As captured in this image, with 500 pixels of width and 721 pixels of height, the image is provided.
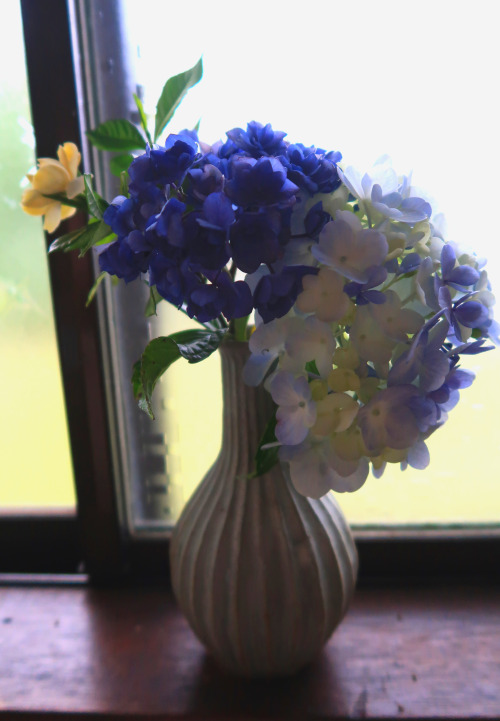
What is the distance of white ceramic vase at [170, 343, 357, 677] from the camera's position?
609mm

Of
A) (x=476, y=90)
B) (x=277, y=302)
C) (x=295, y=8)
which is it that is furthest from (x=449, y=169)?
(x=277, y=302)

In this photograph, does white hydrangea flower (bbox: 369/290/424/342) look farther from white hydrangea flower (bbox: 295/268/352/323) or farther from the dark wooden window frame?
the dark wooden window frame

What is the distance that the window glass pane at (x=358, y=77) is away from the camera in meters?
0.78

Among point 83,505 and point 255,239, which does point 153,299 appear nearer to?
point 255,239

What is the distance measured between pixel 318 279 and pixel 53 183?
0.97 feet

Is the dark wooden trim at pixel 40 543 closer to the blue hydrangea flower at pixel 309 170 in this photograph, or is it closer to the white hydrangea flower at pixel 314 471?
the white hydrangea flower at pixel 314 471

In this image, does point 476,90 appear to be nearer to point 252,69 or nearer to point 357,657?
point 252,69

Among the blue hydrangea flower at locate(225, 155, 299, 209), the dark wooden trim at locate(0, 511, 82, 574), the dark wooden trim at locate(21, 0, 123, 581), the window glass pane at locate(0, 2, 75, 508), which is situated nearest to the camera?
the blue hydrangea flower at locate(225, 155, 299, 209)

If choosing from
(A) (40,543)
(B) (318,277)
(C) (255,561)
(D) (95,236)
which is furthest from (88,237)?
(A) (40,543)

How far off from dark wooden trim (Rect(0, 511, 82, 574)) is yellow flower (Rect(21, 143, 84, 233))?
1.89 feet

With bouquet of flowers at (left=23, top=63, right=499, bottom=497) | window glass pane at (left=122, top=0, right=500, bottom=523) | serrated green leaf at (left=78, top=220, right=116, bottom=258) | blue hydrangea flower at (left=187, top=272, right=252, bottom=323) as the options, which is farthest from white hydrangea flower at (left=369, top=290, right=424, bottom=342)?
window glass pane at (left=122, top=0, right=500, bottom=523)

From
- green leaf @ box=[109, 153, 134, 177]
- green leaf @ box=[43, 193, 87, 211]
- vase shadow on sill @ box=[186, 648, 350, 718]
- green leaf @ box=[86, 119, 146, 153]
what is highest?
green leaf @ box=[86, 119, 146, 153]

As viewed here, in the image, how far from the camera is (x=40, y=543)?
983mm

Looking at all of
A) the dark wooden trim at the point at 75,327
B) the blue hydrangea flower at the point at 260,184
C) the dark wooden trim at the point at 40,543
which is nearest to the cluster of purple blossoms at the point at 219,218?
the blue hydrangea flower at the point at 260,184
